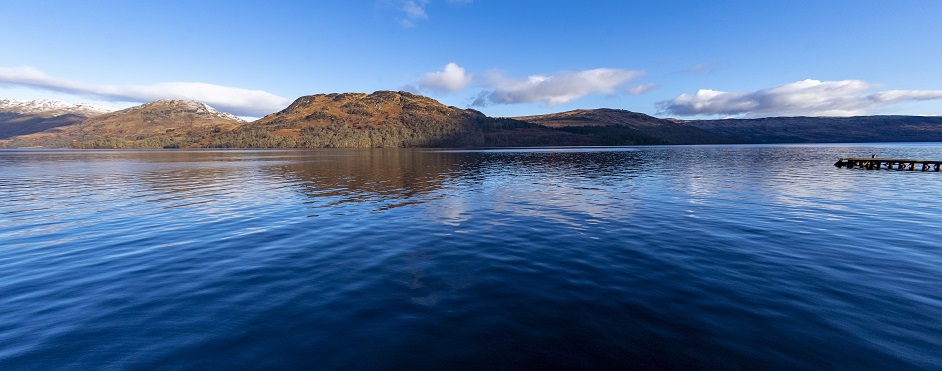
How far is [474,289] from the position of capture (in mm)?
12148

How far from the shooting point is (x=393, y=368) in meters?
7.84

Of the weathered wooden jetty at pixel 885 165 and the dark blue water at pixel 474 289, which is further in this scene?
the weathered wooden jetty at pixel 885 165

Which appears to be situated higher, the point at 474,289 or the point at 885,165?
the point at 885,165

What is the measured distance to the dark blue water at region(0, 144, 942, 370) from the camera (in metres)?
8.38

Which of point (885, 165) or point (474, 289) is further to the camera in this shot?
point (885, 165)

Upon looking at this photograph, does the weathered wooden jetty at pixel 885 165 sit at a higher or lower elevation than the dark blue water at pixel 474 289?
higher

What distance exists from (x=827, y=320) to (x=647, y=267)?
Answer: 5107 millimetres

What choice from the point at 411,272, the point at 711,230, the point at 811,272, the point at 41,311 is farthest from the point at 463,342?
the point at 711,230

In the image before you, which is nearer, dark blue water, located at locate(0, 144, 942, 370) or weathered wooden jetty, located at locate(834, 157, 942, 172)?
dark blue water, located at locate(0, 144, 942, 370)

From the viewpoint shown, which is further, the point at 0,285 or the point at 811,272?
the point at 811,272

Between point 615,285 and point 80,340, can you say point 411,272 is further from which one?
point 80,340

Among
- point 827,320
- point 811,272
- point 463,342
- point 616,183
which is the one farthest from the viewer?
point 616,183

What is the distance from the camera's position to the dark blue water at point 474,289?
8.38 metres

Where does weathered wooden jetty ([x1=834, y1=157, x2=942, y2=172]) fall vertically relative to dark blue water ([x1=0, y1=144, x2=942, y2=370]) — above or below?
above
